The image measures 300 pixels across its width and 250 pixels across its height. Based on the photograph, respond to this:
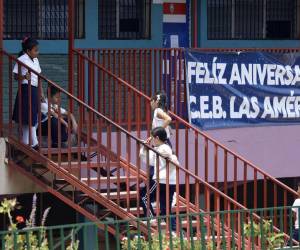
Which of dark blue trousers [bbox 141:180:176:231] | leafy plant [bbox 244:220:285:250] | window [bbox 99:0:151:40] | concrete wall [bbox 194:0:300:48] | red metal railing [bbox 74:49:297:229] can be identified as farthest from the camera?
concrete wall [bbox 194:0:300:48]

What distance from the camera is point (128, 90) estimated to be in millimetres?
12969

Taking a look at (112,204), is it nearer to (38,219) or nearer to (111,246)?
(111,246)

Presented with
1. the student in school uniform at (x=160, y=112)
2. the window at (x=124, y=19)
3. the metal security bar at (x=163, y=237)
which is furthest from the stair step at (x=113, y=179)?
the window at (x=124, y=19)

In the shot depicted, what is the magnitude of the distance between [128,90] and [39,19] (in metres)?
2.55

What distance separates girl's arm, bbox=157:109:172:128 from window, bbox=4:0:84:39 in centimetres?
272

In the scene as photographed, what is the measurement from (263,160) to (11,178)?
13.4ft

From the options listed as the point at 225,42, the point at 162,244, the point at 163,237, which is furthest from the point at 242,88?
the point at 162,244

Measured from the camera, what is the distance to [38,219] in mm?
16062

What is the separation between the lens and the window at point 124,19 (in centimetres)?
1538

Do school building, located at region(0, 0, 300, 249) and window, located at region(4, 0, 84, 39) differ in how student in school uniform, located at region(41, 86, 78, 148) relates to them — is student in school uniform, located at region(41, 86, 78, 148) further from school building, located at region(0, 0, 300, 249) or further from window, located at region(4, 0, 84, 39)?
window, located at region(4, 0, 84, 39)

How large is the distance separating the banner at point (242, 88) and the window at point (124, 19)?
1.65 metres

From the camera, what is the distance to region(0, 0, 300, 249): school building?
12188mm

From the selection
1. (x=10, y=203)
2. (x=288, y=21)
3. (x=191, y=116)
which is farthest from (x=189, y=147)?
(x=10, y=203)

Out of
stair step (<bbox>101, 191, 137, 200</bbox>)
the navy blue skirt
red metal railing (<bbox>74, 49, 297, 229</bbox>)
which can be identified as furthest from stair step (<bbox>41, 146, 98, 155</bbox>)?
red metal railing (<bbox>74, 49, 297, 229</bbox>)
